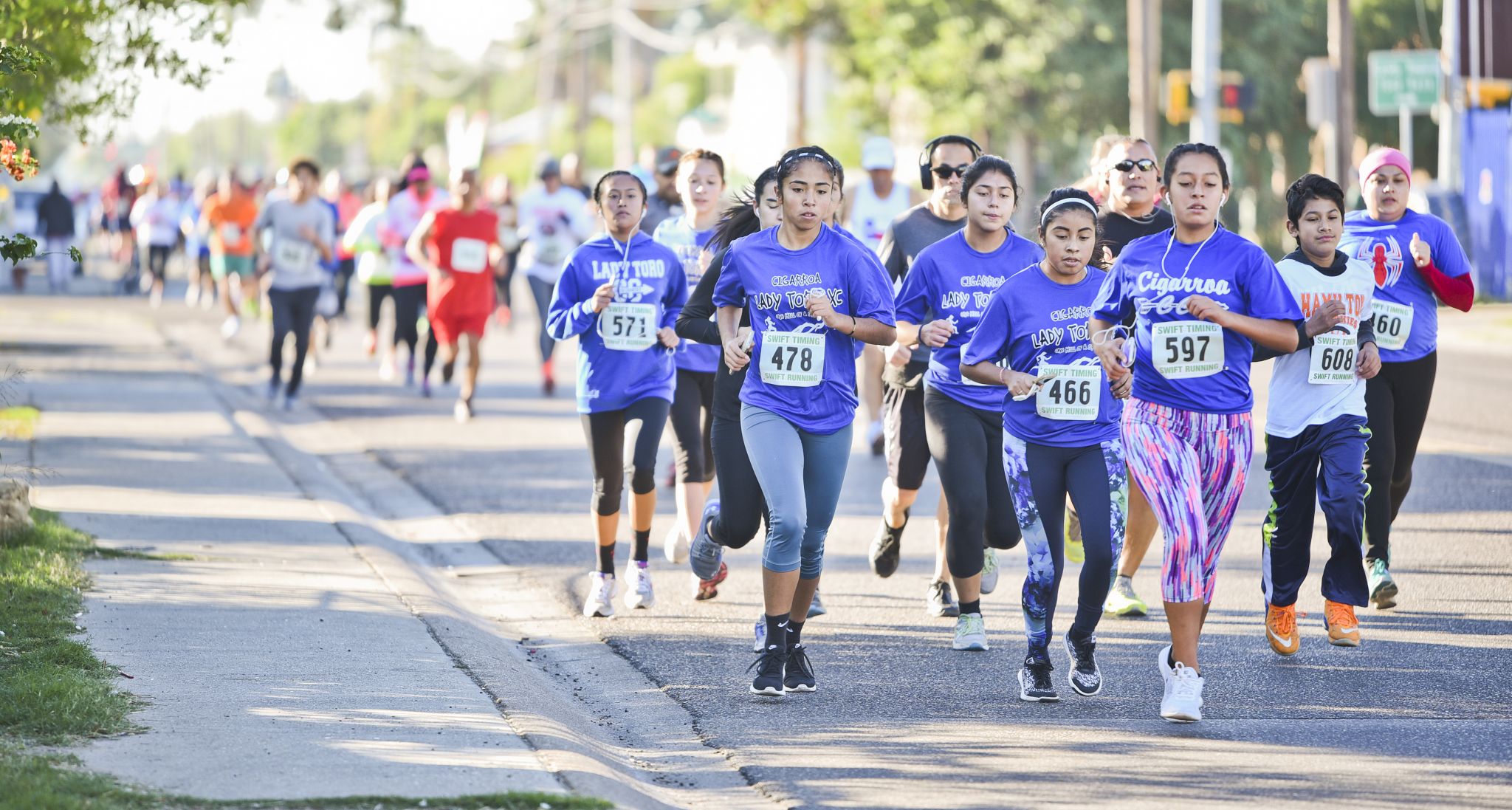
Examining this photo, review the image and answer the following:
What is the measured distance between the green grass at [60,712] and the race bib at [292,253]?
717cm

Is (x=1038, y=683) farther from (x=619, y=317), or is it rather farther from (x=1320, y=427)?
(x=619, y=317)

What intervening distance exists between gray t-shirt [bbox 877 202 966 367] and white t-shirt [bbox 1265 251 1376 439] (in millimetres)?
1662

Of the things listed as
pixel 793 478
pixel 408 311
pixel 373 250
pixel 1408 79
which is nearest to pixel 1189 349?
pixel 793 478

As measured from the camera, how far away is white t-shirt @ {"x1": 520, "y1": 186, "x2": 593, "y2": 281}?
677 inches

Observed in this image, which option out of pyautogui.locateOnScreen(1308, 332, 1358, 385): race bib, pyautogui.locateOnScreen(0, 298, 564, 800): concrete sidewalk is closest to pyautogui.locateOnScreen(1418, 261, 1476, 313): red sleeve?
pyautogui.locateOnScreen(1308, 332, 1358, 385): race bib

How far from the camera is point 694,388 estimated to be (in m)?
9.27

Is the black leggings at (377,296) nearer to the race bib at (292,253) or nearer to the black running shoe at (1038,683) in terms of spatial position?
the race bib at (292,253)

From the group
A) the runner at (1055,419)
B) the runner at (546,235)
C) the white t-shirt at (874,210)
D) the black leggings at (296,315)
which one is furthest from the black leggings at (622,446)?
the runner at (546,235)

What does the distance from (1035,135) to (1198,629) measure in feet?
99.6

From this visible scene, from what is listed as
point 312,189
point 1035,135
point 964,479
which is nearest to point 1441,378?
point 312,189

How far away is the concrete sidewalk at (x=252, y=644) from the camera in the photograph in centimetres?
541

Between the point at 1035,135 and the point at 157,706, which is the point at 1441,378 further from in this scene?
the point at 1035,135

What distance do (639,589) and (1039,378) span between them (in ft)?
8.61

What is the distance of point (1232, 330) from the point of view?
21.4ft
